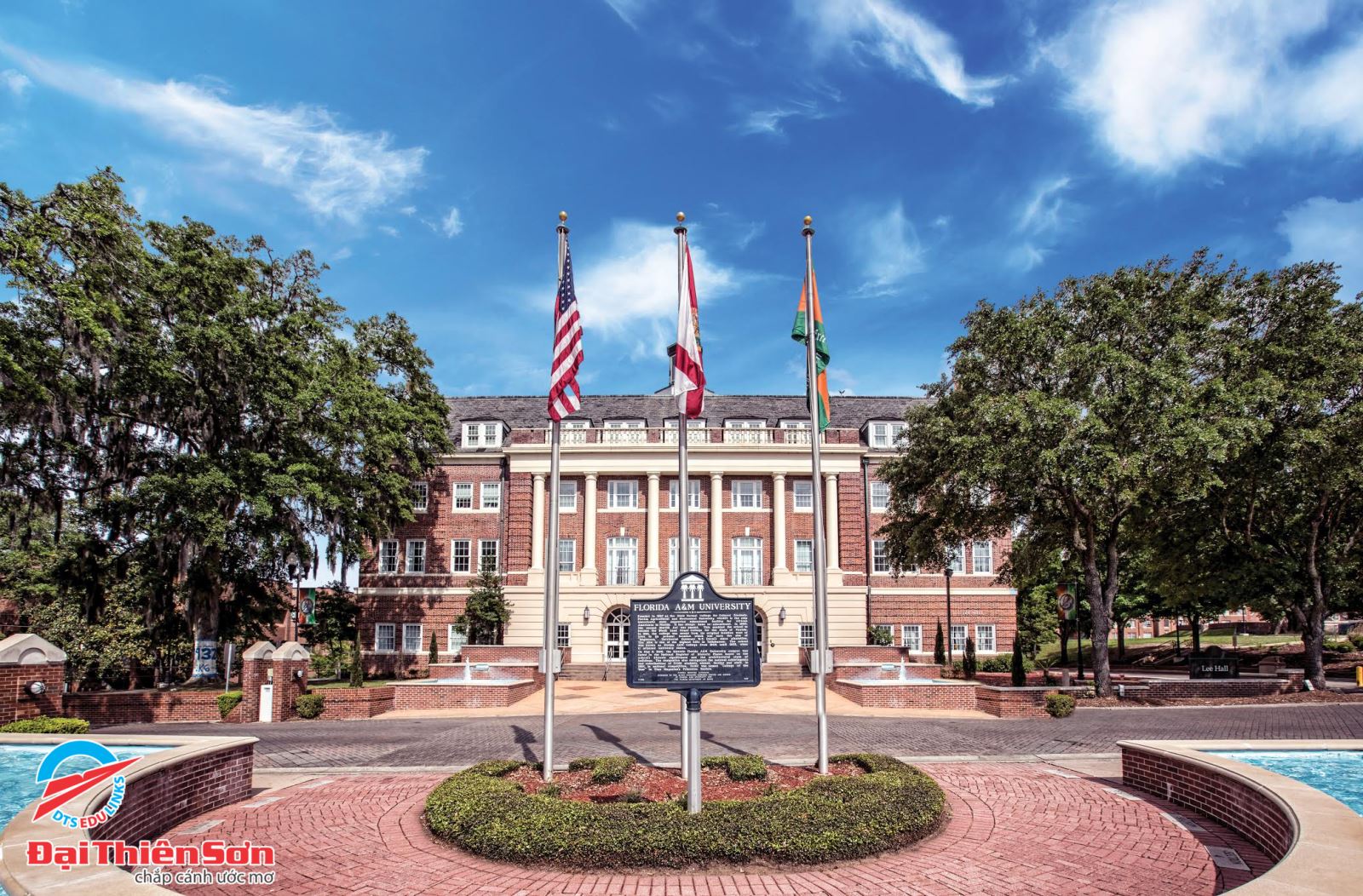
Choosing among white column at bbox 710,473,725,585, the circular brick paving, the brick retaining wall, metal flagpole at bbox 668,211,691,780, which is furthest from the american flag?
white column at bbox 710,473,725,585

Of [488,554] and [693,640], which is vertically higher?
[488,554]

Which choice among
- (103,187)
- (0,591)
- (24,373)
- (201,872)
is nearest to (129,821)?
(201,872)

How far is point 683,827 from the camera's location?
27.7 feet

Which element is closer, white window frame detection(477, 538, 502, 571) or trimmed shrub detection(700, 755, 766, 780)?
trimmed shrub detection(700, 755, 766, 780)

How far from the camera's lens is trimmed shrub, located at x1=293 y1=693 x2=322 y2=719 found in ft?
72.5

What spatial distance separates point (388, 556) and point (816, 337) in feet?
119

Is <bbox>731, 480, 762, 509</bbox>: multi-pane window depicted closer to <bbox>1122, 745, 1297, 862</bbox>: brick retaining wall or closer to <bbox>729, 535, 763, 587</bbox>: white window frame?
<bbox>729, 535, 763, 587</bbox>: white window frame

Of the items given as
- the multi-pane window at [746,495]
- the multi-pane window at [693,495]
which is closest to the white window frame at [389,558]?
the multi-pane window at [693,495]

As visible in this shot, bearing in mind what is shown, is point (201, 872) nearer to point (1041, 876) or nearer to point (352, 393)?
point (1041, 876)

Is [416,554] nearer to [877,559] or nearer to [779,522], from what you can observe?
[779,522]

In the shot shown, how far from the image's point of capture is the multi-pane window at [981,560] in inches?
1734

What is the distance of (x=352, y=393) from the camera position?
96.5ft

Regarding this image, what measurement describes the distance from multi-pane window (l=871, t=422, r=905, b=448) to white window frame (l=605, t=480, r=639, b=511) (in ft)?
44.2

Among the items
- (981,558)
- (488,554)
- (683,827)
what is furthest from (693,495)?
(683,827)
